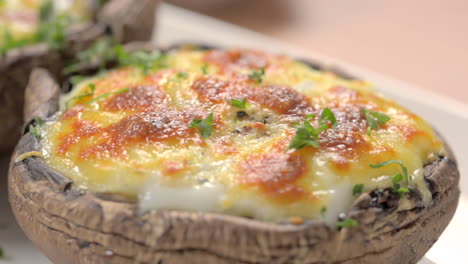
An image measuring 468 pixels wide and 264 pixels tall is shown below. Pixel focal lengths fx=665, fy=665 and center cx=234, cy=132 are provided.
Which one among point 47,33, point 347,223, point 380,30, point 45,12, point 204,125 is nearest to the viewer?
point 347,223

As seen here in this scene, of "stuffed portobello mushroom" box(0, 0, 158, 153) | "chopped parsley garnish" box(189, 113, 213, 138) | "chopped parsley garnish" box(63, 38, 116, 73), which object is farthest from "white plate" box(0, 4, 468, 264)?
"chopped parsley garnish" box(189, 113, 213, 138)

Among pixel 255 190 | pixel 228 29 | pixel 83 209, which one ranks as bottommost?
pixel 228 29

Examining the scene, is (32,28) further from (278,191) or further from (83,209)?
(278,191)

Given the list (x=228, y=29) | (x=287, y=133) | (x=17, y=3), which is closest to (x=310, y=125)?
(x=287, y=133)

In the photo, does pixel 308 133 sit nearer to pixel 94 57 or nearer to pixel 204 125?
pixel 204 125

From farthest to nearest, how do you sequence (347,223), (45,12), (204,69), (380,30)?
(380,30), (45,12), (204,69), (347,223)

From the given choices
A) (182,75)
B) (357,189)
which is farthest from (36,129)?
(357,189)

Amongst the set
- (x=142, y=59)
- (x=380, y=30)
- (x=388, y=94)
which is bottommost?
(x=380, y=30)

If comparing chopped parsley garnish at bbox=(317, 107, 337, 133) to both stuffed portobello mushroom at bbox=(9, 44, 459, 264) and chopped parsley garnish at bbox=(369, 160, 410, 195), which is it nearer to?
stuffed portobello mushroom at bbox=(9, 44, 459, 264)
